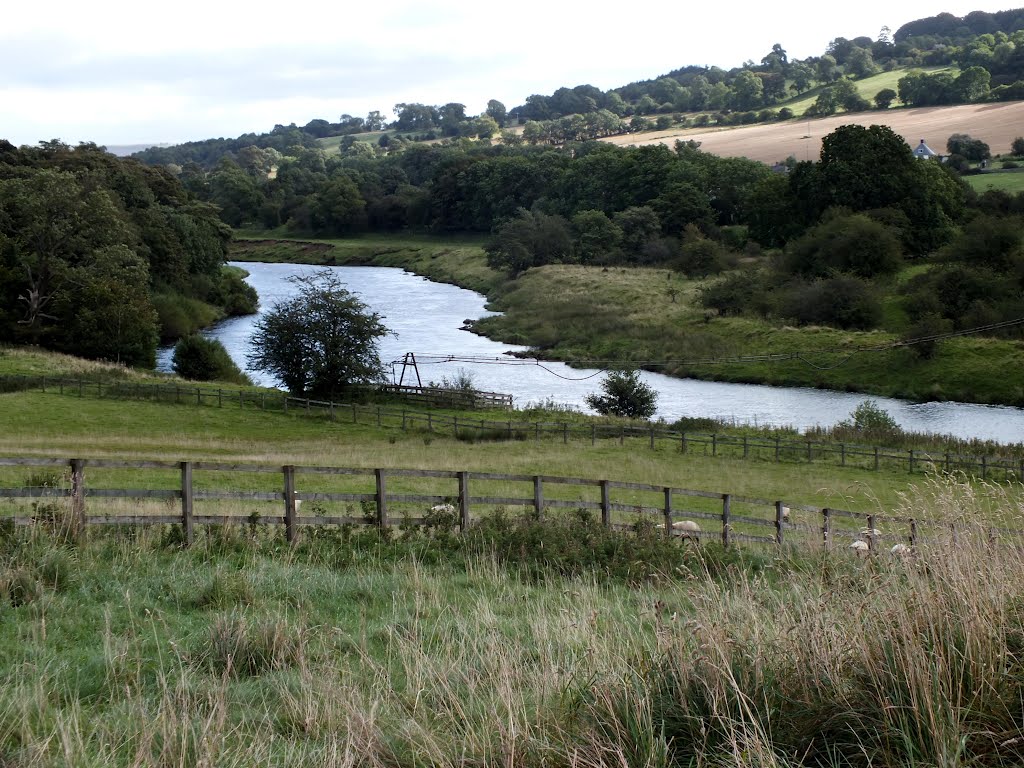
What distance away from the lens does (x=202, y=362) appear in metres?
59.2

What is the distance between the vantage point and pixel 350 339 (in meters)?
52.8

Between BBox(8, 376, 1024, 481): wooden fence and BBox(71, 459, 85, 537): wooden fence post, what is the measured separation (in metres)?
28.8

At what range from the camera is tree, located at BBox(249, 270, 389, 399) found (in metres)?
52.3

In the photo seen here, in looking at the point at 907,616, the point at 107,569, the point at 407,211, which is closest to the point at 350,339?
the point at 107,569

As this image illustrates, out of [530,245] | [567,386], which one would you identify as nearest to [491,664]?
[567,386]

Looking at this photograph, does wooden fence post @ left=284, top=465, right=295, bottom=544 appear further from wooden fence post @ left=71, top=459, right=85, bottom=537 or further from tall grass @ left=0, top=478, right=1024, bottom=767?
tall grass @ left=0, top=478, right=1024, bottom=767

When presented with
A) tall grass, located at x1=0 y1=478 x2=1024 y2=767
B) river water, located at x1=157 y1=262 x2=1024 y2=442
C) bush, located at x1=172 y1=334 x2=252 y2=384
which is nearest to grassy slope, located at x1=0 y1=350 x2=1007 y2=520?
river water, located at x1=157 y1=262 x2=1024 y2=442

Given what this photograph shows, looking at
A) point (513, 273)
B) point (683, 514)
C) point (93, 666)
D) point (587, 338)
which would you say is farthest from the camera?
point (513, 273)

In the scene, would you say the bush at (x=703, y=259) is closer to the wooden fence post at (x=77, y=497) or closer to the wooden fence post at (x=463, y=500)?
the wooden fence post at (x=463, y=500)

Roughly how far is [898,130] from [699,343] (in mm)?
89630

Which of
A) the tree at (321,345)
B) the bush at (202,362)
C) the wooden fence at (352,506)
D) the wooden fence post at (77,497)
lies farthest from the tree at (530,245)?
the wooden fence post at (77,497)

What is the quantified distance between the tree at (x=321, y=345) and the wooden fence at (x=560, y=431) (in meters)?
1.80

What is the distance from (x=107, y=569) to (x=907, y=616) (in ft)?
23.5

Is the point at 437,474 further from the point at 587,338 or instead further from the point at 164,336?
the point at 164,336
